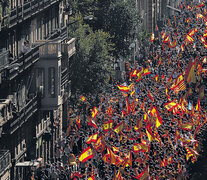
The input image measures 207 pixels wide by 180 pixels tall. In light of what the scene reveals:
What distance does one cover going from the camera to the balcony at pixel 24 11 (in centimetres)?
5911

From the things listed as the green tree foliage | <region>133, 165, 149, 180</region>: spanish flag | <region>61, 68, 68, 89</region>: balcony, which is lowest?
the green tree foliage

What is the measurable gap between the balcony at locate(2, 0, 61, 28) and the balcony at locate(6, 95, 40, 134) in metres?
5.11

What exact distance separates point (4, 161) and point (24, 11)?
11217 mm

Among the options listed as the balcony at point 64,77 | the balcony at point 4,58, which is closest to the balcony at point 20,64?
the balcony at point 4,58

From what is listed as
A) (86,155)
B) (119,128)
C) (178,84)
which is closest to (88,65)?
(178,84)

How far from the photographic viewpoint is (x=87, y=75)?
83938 mm

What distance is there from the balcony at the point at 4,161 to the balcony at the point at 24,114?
1.40m

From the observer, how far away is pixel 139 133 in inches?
2574

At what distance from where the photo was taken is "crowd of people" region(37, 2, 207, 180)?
59906mm

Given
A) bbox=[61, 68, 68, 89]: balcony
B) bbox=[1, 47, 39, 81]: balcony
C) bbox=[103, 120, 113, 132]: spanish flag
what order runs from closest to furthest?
bbox=[1, 47, 39, 81]: balcony
bbox=[103, 120, 113, 132]: spanish flag
bbox=[61, 68, 68, 89]: balcony

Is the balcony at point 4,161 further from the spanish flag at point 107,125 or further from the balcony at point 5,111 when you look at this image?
the spanish flag at point 107,125

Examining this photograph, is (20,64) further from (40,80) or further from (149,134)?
(149,134)

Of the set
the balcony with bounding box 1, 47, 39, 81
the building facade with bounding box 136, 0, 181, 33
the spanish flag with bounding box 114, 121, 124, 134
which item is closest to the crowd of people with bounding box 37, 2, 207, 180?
the spanish flag with bounding box 114, 121, 124, 134

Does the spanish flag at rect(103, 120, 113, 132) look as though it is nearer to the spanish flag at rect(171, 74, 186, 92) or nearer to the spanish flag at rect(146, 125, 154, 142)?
the spanish flag at rect(146, 125, 154, 142)
